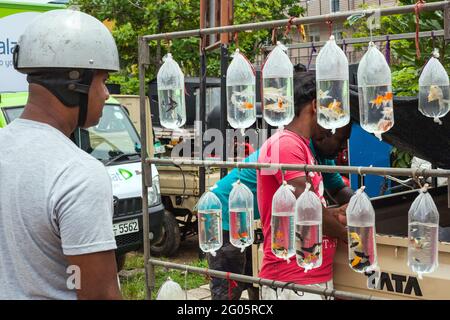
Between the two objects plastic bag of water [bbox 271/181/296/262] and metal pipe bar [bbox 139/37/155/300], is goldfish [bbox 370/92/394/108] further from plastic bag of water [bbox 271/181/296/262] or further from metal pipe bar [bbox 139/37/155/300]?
metal pipe bar [bbox 139/37/155/300]

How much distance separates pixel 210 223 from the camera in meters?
3.21

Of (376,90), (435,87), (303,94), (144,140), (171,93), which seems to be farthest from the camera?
(144,140)

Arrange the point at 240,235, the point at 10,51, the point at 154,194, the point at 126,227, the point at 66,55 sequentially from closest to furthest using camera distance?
the point at 66,55 < the point at 240,235 < the point at 126,227 < the point at 154,194 < the point at 10,51

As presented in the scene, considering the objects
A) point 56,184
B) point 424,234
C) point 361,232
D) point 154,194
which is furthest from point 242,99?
point 154,194

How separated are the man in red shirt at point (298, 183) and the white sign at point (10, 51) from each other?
5.28 meters

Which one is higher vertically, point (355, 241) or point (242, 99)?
point (242, 99)

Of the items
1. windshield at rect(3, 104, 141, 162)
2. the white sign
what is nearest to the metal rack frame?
windshield at rect(3, 104, 141, 162)

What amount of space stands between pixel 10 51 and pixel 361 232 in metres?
6.48

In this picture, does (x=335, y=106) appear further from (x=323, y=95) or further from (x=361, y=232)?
(x=361, y=232)

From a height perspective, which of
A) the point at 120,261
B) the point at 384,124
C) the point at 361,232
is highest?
the point at 384,124

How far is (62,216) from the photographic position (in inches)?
65.7

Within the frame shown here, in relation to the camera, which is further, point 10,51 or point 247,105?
point 10,51

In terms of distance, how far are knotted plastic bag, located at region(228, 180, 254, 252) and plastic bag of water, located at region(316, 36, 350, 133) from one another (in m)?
0.60

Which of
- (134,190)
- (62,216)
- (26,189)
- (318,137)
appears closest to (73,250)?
(62,216)
